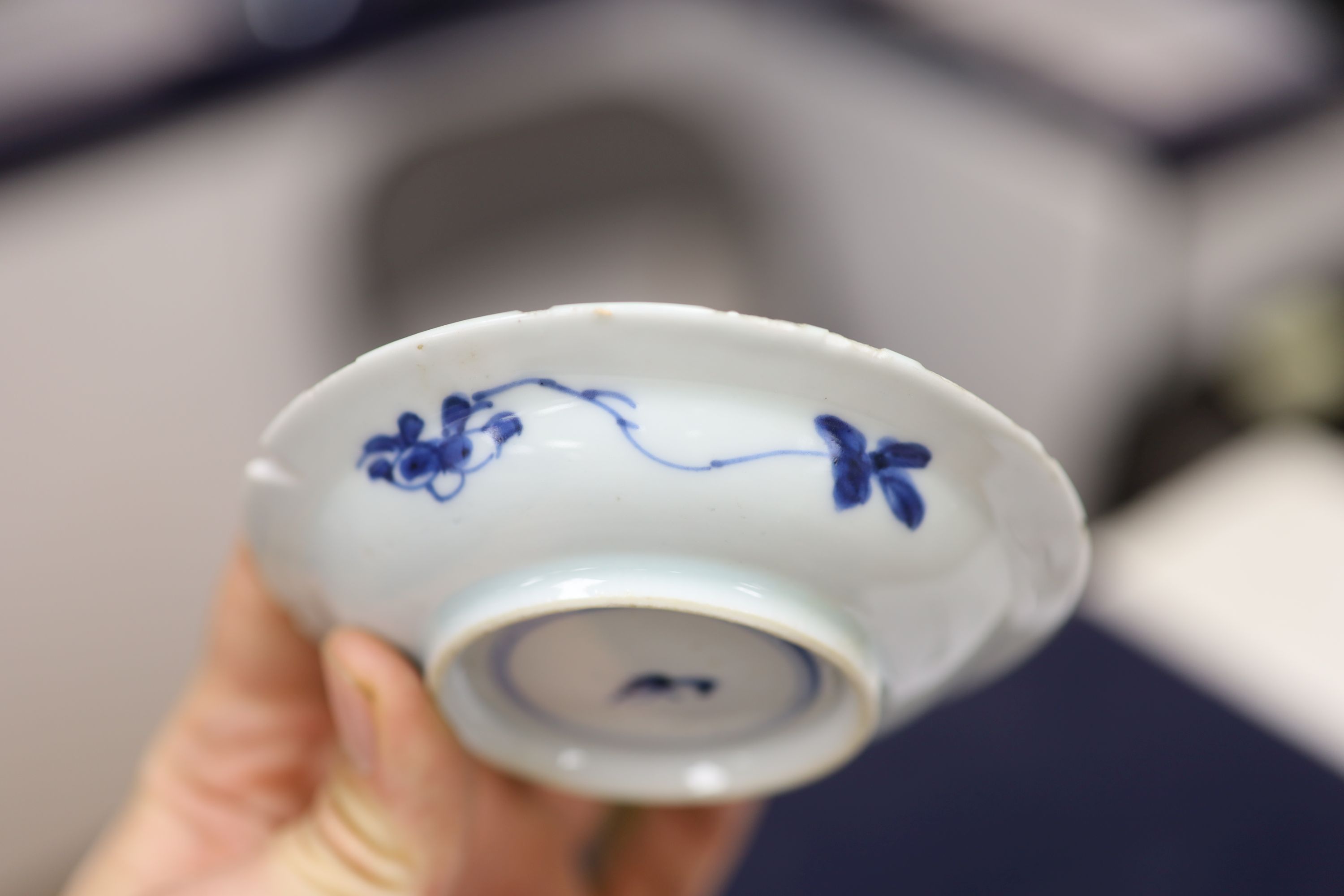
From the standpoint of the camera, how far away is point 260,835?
2.07 ft

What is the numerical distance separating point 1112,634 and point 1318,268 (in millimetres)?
607

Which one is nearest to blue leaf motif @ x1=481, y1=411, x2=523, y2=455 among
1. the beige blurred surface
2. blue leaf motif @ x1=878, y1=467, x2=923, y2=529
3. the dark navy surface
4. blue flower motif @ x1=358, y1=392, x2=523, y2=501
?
blue flower motif @ x1=358, y1=392, x2=523, y2=501

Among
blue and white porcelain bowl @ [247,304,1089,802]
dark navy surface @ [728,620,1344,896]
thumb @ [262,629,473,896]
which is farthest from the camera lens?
dark navy surface @ [728,620,1344,896]

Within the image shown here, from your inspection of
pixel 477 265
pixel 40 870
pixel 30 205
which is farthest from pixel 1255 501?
pixel 40 870

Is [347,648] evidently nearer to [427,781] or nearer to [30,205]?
[427,781]

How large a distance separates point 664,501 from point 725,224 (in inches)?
43.2

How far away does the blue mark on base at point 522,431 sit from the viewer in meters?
0.34

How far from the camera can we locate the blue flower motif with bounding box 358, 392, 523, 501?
351mm

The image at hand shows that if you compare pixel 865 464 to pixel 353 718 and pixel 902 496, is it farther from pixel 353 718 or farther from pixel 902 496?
pixel 353 718

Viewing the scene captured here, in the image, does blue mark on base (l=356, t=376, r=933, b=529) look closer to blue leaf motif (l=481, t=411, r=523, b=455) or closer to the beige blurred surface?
blue leaf motif (l=481, t=411, r=523, b=455)

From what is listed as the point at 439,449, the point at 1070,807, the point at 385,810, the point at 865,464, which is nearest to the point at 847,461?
the point at 865,464

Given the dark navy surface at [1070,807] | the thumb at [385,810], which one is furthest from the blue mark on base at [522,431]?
the dark navy surface at [1070,807]

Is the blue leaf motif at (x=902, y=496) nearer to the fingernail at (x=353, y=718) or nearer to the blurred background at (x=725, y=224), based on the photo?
the fingernail at (x=353, y=718)

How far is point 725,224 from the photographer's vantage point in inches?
55.4
